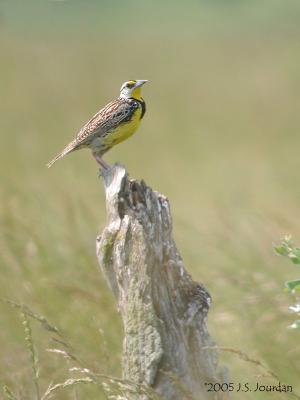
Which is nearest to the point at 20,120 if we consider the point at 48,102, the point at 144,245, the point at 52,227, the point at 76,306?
the point at 48,102

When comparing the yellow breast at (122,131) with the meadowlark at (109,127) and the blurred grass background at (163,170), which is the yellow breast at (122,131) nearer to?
the meadowlark at (109,127)

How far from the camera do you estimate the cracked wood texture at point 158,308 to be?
2.53 m

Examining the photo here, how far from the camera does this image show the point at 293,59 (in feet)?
63.8

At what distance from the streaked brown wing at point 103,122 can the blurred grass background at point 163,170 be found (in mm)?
604

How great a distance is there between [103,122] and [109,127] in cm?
3

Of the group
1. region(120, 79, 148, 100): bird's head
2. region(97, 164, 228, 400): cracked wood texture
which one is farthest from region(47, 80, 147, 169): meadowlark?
region(97, 164, 228, 400): cracked wood texture

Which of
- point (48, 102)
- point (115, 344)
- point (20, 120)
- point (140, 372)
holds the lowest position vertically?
point (140, 372)

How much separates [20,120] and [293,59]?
26.9ft

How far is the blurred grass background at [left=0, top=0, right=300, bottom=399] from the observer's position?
416 centimetres

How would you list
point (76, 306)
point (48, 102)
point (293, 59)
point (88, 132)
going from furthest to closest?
point (293, 59), point (48, 102), point (76, 306), point (88, 132)

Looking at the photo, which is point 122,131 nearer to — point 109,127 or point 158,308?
point 109,127

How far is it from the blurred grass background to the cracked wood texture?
0.26m

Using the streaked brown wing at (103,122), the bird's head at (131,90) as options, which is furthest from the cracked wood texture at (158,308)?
the bird's head at (131,90)

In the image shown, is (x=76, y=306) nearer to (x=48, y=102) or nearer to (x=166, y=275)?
(x=166, y=275)
